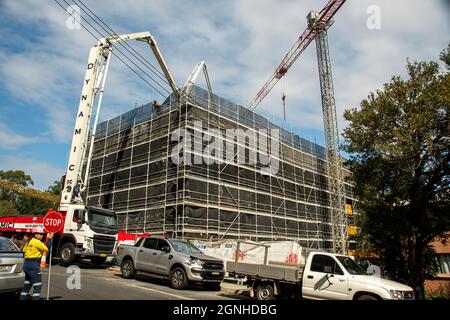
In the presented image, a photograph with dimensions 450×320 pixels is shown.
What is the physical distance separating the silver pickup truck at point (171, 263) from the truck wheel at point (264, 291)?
1.84 meters

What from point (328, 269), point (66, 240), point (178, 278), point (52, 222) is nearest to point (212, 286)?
point (178, 278)

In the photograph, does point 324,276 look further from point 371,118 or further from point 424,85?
point 424,85

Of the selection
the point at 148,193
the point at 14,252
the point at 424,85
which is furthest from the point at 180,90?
the point at 14,252

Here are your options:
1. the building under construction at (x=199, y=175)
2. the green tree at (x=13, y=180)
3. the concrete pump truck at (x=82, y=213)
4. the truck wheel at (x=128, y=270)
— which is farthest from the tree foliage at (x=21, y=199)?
the truck wheel at (x=128, y=270)

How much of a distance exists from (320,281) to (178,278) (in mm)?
4909

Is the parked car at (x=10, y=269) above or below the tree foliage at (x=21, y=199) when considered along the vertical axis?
below

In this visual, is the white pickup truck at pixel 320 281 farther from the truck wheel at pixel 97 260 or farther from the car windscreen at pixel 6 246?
the truck wheel at pixel 97 260

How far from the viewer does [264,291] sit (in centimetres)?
1076

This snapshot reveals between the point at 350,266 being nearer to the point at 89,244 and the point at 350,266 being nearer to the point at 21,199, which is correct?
the point at 89,244

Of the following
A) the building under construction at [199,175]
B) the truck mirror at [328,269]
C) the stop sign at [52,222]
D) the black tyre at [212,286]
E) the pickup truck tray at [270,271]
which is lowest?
the black tyre at [212,286]

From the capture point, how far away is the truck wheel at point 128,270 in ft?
44.1
